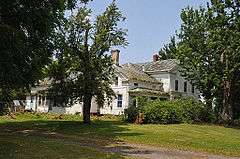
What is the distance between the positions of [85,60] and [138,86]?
21.3 meters

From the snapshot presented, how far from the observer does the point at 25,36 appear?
22.5 metres

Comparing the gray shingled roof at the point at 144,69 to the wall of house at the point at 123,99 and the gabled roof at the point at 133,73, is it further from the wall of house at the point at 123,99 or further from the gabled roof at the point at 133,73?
the wall of house at the point at 123,99

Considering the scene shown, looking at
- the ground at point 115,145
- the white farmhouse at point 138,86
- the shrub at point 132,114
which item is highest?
the white farmhouse at point 138,86

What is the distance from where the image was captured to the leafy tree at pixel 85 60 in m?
37.5

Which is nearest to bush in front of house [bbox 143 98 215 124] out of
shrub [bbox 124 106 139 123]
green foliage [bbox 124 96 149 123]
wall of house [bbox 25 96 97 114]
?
green foliage [bbox 124 96 149 123]

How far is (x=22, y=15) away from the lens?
71.8ft

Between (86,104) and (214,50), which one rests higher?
(214,50)

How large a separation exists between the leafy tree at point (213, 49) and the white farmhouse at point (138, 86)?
798 centimetres

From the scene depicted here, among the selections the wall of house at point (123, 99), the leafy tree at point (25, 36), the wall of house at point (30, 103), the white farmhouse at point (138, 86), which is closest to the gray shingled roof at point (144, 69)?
the white farmhouse at point (138, 86)

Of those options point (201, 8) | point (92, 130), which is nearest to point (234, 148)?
point (92, 130)

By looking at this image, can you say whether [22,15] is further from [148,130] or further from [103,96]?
[103,96]

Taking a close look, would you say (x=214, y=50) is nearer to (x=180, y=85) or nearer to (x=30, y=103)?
(x=180, y=85)

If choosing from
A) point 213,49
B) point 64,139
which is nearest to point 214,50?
point 213,49

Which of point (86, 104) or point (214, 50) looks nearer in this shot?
point (86, 104)
